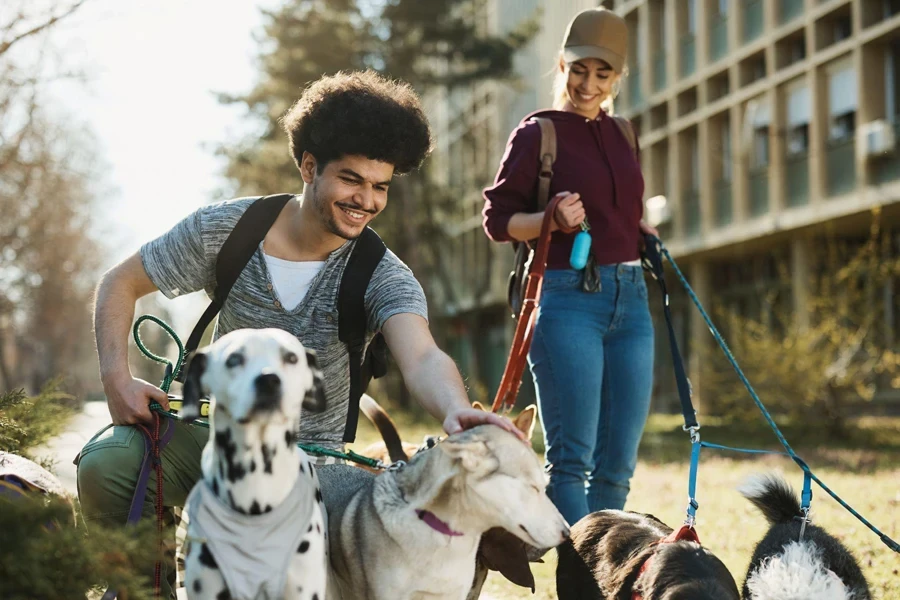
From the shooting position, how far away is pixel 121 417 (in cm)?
423

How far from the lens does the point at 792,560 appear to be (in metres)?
4.34

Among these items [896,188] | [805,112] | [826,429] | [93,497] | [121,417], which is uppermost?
[805,112]

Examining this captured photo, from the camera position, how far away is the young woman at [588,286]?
534cm

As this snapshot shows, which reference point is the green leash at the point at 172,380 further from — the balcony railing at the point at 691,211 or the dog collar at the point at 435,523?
the balcony railing at the point at 691,211

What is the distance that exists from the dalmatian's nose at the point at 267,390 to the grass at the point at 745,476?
341cm

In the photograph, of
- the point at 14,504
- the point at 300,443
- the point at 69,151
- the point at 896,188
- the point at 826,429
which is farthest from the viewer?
the point at 69,151

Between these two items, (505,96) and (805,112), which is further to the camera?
(505,96)

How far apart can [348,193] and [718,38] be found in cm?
2606

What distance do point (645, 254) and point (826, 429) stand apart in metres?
13.9

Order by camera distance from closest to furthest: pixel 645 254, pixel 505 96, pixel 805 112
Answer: pixel 645 254
pixel 805 112
pixel 505 96

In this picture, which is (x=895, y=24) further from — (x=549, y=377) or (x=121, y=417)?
(x=121, y=417)

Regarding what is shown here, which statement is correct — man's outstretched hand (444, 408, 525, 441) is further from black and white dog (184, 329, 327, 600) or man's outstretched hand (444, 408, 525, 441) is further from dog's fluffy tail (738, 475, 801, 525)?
dog's fluffy tail (738, 475, 801, 525)

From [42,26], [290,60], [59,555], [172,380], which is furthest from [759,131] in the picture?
[59,555]

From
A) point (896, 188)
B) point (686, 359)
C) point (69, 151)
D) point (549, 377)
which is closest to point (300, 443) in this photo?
point (549, 377)
